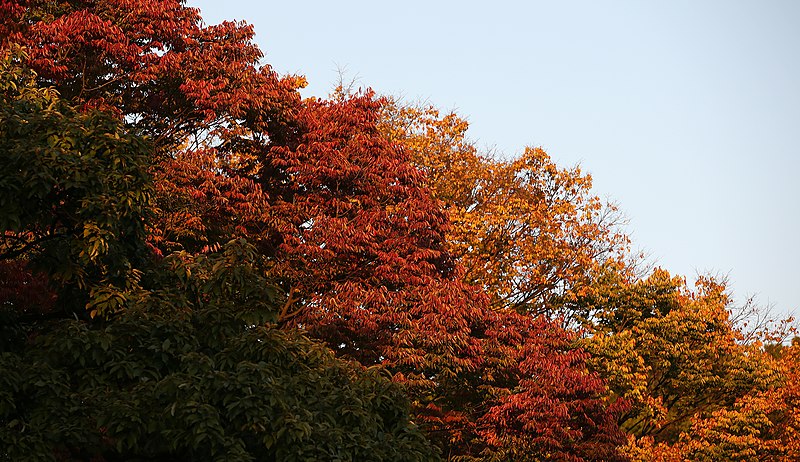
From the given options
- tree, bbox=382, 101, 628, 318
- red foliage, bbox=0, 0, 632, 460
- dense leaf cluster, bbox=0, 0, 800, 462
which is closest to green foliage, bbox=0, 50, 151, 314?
dense leaf cluster, bbox=0, 0, 800, 462

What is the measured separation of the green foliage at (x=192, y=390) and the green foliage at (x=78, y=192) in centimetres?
57

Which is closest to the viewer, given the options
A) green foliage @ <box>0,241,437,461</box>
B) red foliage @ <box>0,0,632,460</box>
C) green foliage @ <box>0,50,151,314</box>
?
green foliage @ <box>0,241,437,461</box>

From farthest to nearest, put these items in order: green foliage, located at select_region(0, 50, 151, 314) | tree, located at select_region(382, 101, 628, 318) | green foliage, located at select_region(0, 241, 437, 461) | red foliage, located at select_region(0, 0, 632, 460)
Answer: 1. tree, located at select_region(382, 101, 628, 318)
2. red foliage, located at select_region(0, 0, 632, 460)
3. green foliage, located at select_region(0, 50, 151, 314)
4. green foliage, located at select_region(0, 241, 437, 461)

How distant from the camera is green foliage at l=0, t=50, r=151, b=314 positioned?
1002 centimetres

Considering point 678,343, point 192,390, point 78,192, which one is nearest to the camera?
point 192,390

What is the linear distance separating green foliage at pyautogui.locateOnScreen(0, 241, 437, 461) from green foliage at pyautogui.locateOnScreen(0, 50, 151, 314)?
0.57 metres

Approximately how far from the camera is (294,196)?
2122 centimetres

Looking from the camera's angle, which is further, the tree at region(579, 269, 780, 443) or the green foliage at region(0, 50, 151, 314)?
the tree at region(579, 269, 780, 443)

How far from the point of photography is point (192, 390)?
972 centimetres

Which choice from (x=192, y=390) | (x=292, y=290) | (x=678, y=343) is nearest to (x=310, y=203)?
(x=292, y=290)

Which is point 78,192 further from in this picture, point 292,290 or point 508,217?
point 508,217

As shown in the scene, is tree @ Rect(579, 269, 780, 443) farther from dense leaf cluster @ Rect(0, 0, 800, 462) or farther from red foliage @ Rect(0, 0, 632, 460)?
red foliage @ Rect(0, 0, 632, 460)

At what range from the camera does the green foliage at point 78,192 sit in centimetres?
1002

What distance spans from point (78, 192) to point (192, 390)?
8.65 ft
